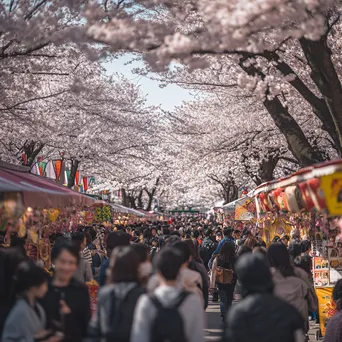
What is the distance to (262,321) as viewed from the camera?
4547 mm

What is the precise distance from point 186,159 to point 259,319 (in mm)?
19389

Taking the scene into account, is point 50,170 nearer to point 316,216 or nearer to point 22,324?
point 316,216

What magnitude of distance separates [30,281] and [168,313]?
1.32 meters

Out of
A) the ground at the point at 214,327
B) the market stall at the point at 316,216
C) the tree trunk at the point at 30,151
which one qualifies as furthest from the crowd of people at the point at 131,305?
the tree trunk at the point at 30,151

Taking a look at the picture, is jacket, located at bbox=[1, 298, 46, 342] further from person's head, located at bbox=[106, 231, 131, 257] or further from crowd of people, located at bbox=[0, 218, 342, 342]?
person's head, located at bbox=[106, 231, 131, 257]

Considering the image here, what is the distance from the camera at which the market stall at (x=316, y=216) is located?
6703 mm

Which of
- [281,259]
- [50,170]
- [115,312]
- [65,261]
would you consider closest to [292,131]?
[281,259]

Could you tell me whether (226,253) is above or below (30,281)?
above

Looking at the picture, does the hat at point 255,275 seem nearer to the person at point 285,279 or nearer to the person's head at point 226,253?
the person at point 285,279

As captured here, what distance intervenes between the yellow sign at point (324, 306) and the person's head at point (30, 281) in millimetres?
6402

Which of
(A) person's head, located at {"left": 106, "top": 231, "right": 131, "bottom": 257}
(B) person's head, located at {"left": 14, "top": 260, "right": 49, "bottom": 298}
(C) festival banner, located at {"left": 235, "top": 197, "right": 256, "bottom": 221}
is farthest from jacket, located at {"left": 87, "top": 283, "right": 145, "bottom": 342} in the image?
(C) festival banner, located at {"left": 235, "top": 197, "right": 256, "bottom": 221}

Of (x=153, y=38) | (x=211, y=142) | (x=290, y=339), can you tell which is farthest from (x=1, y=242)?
(x=211, y=142)

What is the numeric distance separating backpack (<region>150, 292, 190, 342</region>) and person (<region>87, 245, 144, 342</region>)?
0.36m

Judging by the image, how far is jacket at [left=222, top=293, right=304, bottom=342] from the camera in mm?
4535
